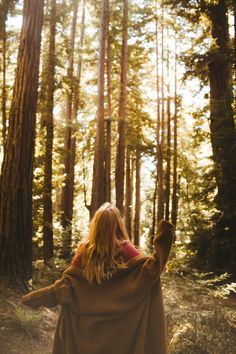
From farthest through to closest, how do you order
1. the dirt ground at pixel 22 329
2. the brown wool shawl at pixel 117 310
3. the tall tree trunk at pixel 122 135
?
the tall tree trunk at pixel 122 135, the dirt ground at pixel 22 329, the brown wool shawl at pixel 117 310

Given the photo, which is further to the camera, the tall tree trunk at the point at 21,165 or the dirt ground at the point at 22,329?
the tall tree trunk at the point at 21,165

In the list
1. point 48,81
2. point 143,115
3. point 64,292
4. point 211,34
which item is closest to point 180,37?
point 143,115

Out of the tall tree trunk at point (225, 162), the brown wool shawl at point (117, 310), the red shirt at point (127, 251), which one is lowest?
the brown wool shawl at point (117, 310)

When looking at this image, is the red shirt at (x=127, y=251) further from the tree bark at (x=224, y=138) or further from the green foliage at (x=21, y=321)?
the tree bark at (x=224, y=138)

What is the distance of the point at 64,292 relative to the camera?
3.21 metres

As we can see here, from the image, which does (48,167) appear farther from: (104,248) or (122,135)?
(104,248)

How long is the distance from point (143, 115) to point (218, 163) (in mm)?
11786

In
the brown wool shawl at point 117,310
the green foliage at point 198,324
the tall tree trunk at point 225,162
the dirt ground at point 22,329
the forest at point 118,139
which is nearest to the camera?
the brown wool shawl at point 117,310

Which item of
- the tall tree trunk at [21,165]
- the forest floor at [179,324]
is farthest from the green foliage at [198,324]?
the tall tree trunk at [21,165]

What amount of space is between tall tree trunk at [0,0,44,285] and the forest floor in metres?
0.85

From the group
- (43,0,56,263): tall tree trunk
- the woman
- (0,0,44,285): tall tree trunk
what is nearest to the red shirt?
the woman

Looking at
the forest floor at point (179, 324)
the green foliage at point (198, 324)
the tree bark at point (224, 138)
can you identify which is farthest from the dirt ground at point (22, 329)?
the tree bark at point (224, 138)

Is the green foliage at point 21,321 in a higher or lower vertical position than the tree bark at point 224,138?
lower

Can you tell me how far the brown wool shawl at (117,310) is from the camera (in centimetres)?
314
